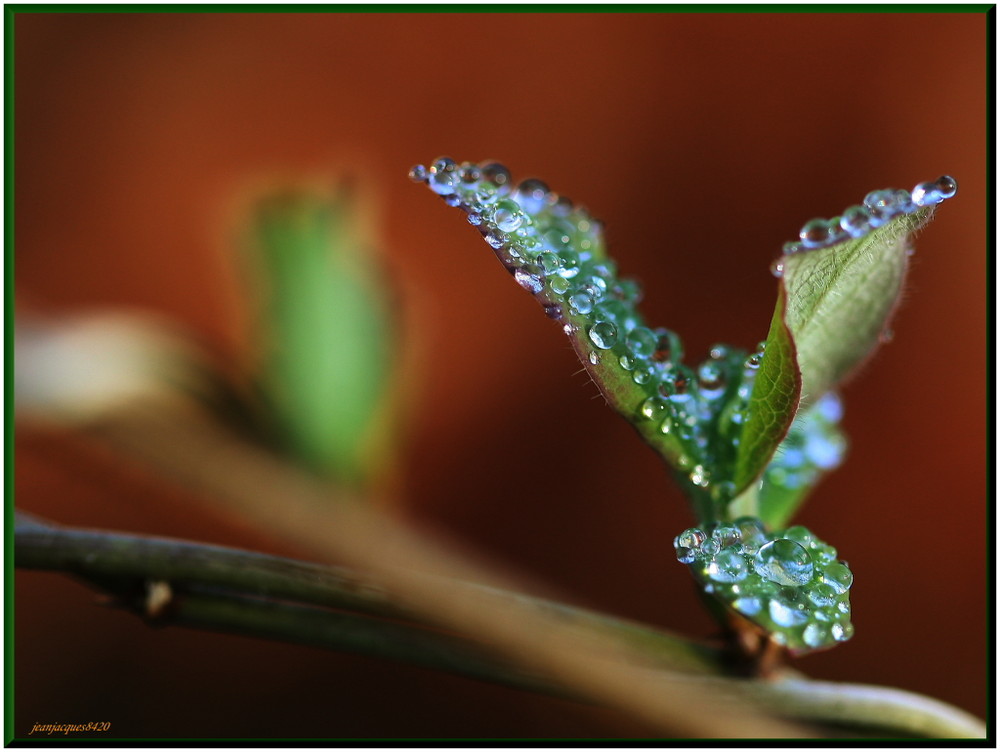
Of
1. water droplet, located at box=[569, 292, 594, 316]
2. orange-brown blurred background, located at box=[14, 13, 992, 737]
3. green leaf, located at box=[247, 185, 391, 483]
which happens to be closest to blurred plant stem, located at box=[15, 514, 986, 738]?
water droplet, located at box=[569, 292, 594, 316]

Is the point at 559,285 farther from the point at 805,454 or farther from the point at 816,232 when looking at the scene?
the point at 805,454

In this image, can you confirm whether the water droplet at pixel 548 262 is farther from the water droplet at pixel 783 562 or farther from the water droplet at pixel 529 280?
the water droplet at pixel 783 562

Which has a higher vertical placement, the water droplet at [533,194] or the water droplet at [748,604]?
the water droplet at [533,194]

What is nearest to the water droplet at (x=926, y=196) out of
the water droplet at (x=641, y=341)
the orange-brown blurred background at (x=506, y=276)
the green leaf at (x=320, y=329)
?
the water droplet at (x=641, y=341)

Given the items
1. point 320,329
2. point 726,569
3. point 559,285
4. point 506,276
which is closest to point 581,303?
point 559,285

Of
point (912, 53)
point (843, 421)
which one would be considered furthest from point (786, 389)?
point (912, 53)

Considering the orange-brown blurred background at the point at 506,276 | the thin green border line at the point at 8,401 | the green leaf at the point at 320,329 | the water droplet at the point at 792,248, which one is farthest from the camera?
the orange-brown blurred background at the point at 506,276

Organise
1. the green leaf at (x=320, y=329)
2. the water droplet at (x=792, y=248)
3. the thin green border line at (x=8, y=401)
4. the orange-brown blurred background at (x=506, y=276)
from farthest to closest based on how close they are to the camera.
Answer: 1. the orange-brown blurred background at (x=506, y=276)
2. the green leaf at (x=320, y=329)
3. the thin green border line at (x=8, y=401)
4. the water droplet at (x=792, y=248)

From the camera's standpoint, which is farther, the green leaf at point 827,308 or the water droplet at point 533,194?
the water droplet at point 533,194
